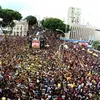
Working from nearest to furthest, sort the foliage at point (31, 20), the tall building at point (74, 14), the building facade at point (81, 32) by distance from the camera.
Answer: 1. the foliage at point (31, 20)
2. the building facade at point (81, 32)
3. the tall building at point (74, 14)

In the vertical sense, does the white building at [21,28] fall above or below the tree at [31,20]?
below

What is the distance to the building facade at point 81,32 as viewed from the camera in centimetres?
12303

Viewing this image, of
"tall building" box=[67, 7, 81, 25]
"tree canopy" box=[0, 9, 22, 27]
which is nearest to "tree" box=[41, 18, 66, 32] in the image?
"tree canopy" box=[0, 9, 22, 27]

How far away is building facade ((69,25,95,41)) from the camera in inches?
4844

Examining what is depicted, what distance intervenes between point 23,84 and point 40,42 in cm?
2507

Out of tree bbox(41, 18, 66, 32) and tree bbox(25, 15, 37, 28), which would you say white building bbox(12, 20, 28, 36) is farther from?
tree bbox(41, 18, 66, 32)

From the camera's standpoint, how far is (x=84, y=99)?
17141 mm

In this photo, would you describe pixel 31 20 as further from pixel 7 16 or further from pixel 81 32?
pixel 81 32

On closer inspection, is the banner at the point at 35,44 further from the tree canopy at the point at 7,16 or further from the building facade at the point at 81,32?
the building facade at the point at 81,32

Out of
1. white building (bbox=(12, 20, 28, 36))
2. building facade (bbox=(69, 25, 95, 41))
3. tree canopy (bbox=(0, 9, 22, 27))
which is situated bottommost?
building facade (bbox=(69, 25, 95, 41))

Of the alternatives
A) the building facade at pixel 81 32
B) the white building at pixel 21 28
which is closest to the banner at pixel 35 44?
the white building at pixel 21 28

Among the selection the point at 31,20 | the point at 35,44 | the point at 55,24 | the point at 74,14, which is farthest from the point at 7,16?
the point at 74,14

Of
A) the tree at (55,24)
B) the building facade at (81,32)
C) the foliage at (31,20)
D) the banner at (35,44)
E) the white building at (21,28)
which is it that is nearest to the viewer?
the banner at (35,44)

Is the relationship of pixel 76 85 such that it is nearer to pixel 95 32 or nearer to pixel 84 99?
pixel 84 99
